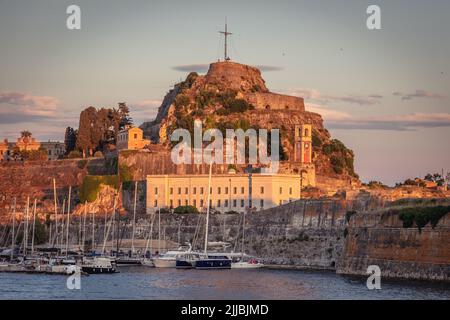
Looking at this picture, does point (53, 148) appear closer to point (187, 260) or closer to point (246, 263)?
point (187, 260)

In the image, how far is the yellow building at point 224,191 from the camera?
97.0 meters

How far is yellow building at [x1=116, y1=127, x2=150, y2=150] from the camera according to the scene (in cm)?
11156

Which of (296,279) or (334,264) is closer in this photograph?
(296,279)

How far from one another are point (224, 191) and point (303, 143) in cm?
1364

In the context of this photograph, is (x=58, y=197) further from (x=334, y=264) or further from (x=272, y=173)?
(x=334, y=264)

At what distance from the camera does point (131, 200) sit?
10362 cm

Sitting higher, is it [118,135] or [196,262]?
[118,135]

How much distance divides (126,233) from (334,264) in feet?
69.0

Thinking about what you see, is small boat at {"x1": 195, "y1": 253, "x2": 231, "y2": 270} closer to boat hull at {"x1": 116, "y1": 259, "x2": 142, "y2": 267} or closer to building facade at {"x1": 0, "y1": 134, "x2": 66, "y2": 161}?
boat hull at {"x1": 116, "y1": 259, "x2": 142, "y2": 267}

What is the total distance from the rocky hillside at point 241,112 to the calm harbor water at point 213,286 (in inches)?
1395

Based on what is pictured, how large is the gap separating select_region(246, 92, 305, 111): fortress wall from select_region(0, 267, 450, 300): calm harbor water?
40.2 metres
